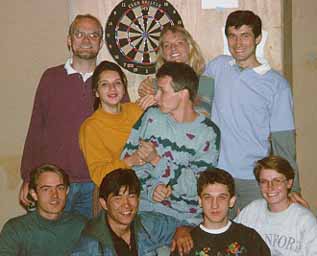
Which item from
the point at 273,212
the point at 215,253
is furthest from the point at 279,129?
the point at 215,253

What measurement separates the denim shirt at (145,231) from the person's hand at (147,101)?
0.54 meters

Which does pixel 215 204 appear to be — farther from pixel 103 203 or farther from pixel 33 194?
pixel 33 194

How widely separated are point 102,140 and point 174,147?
1.17 ft

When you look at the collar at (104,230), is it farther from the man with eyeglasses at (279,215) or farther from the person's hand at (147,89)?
the person's hand at (147,89)

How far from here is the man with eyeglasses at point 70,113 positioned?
3.53 metres

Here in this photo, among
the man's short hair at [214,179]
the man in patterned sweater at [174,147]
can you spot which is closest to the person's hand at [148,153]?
the man in patterned sweater at [174,147]

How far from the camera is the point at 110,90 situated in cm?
330

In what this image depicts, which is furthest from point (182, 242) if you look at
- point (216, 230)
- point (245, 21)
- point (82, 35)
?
point (82, 35)

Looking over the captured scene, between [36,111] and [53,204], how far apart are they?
60 centimetres

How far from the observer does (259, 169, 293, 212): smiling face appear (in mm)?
3186

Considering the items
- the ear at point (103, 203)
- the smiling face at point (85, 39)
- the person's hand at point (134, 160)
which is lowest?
the ear at point (103, 203)

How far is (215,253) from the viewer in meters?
3.01

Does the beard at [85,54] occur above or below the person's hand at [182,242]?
above

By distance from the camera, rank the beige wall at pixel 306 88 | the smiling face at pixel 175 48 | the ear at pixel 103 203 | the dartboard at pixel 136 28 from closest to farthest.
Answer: the ear at pixel 103 203, the smiling face at pixel 175 48, the dartboard at pixel 136 28, the beige wall at pixel 306 88
